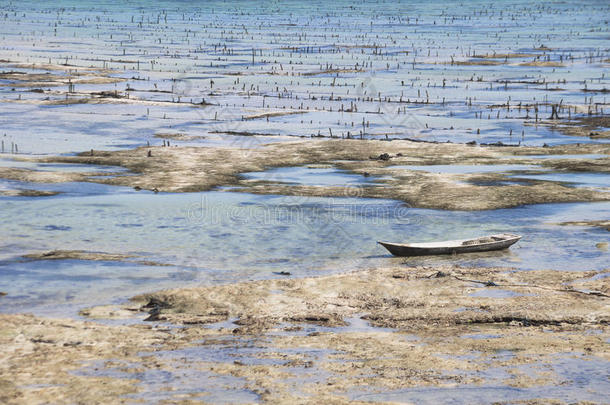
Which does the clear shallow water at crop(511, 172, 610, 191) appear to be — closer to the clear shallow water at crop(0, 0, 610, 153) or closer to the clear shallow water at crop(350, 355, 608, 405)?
the clear shallow water at crop(0, 0, 610, 153)

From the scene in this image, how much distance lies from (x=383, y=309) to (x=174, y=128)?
1013 inches

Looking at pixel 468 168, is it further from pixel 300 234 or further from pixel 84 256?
pixel 84 256

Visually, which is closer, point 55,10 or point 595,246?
point 595,246

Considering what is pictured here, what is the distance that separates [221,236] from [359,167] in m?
10.7

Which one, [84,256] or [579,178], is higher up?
[579,178]

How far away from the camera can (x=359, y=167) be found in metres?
33.6

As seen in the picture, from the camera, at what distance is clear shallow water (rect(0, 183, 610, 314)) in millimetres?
19844

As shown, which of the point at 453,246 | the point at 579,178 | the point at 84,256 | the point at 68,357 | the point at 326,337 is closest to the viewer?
the point at 68,357

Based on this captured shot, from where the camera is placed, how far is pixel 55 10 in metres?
134

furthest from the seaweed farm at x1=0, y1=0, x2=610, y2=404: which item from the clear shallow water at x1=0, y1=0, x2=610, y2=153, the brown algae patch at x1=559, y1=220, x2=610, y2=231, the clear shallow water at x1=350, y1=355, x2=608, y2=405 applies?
the clear shallow water at x1=0, y1=0, x2=610, y2=153

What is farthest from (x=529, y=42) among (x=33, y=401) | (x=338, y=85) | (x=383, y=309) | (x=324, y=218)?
(x=33, y=401)

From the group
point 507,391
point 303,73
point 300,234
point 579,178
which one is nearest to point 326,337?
point 507,391

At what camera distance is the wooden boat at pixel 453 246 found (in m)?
21.5

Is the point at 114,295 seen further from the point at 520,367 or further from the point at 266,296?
the point at 520,367
